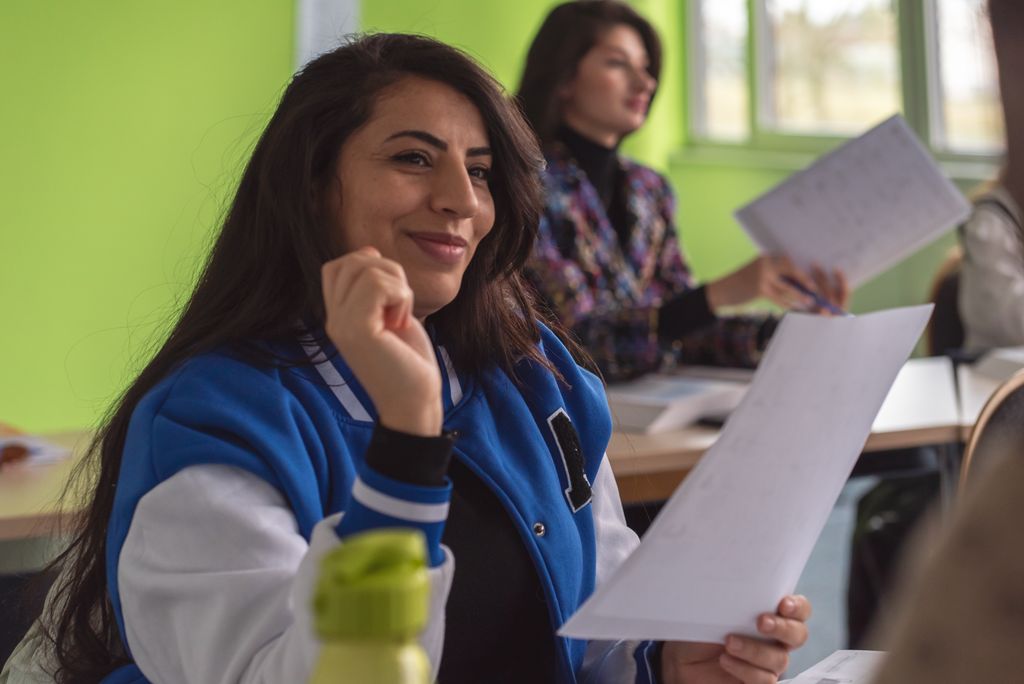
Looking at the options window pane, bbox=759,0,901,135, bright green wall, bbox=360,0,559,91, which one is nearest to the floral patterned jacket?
bright green wall, bbox=360,0,559,91

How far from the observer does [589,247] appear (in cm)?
281

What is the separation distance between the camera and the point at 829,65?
18.6 feet

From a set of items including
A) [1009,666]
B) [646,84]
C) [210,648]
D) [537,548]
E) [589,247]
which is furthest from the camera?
[646,84]

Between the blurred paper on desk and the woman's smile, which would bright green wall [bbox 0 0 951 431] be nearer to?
the blurred paper on desk

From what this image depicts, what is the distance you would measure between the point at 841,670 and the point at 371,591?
27.0 inches

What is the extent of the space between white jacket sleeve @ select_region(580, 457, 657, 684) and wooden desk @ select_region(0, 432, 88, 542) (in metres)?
0.62

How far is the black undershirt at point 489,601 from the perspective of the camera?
112 cm

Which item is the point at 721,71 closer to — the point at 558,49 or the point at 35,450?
the point at 558,49

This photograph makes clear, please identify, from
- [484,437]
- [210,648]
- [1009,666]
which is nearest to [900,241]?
[484,437]

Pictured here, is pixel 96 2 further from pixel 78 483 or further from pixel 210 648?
pixel 210 648

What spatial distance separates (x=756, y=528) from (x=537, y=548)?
0.30 meters

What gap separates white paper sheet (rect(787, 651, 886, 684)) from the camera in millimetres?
996

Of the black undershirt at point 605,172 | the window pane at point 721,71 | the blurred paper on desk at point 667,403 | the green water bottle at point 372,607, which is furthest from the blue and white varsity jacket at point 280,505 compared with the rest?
the window pane at point 721,71

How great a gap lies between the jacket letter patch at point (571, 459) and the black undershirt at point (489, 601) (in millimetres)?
108
